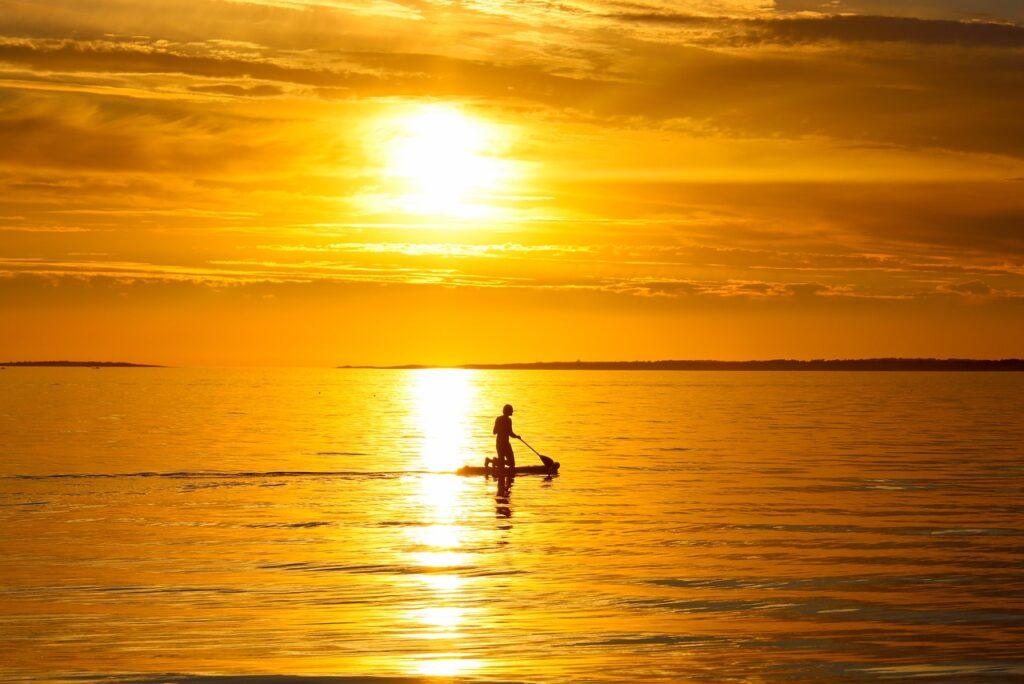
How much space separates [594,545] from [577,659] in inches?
450

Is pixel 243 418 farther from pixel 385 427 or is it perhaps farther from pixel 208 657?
pixel 208 657

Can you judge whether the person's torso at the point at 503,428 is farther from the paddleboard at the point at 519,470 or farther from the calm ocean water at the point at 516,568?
the calm ocean water at the point at 516,568

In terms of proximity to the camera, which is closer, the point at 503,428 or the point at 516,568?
the point at 516,568

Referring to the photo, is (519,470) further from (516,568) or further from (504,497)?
(516,568)

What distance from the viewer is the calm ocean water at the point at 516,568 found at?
58.6 ft

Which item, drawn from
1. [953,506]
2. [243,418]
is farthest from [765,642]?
[243,418]

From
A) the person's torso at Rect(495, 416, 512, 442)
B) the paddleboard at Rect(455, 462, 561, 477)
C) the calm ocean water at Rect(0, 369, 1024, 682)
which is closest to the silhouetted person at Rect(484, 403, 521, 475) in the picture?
the person's torso at Rect(495, 416, 512, 442)

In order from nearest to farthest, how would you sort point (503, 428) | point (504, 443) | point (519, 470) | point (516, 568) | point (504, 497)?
1. point (516, 568)
2. point (504, 497)
3. point (503, 428)
4. point (504, 443)
5. point (519, 470)

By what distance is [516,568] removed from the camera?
25562 millimetres

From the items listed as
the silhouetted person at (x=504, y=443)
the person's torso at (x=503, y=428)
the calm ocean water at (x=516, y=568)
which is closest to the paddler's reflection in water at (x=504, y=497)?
the calm ocean water at (x=516, y=568)

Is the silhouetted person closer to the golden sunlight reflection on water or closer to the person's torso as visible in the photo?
the person's torso

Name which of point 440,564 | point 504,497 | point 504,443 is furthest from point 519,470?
point 440,564

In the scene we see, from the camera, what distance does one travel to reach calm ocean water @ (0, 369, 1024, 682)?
1786 centimetres

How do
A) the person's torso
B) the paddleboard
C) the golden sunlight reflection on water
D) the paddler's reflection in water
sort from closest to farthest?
the golden sunlight reflection on water
the paddler's reflection in water
the person's torso
the paddleboard
